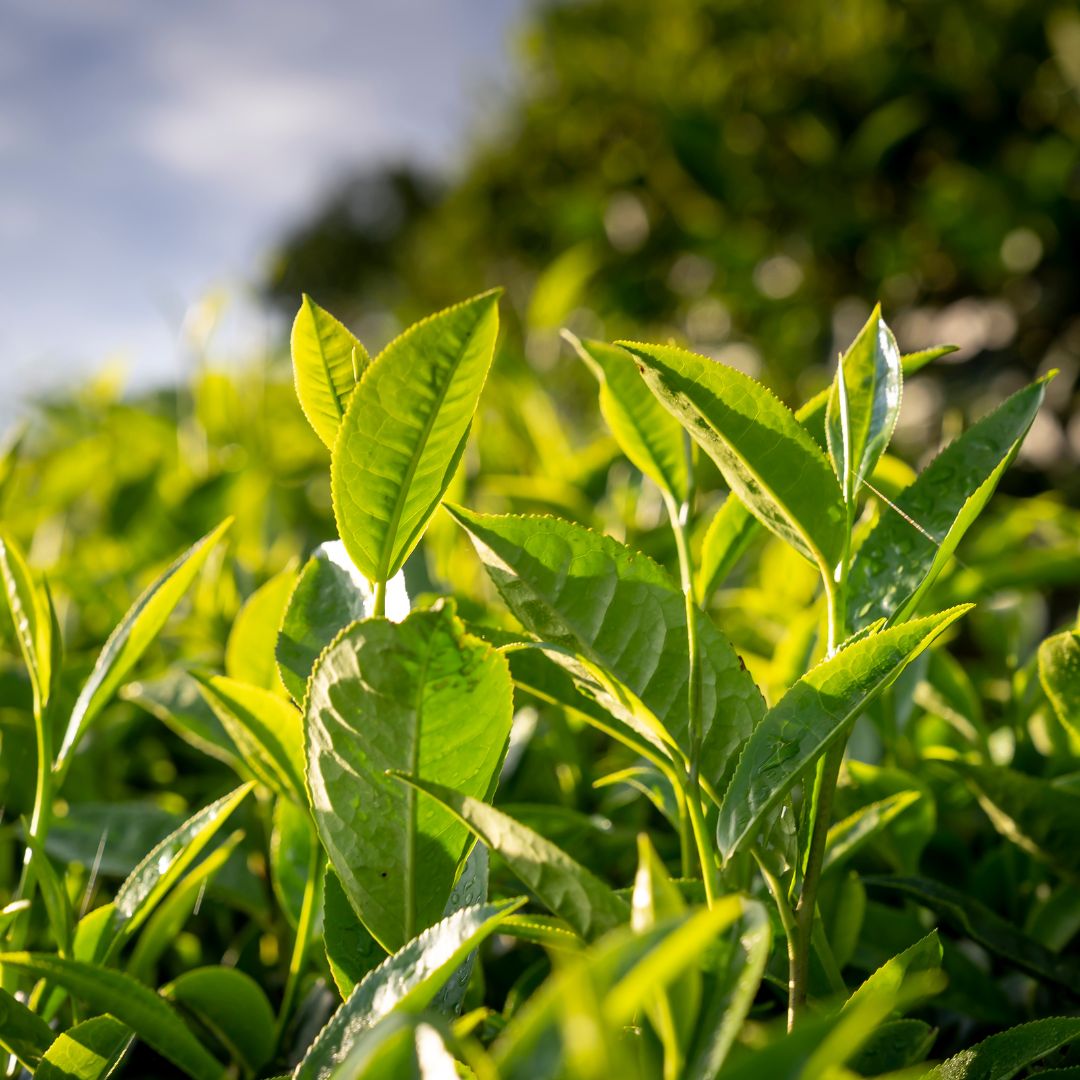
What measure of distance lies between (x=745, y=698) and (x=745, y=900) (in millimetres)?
138

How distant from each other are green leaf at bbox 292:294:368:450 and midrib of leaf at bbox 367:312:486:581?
0.19 feet

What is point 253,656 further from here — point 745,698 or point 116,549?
point 116,549

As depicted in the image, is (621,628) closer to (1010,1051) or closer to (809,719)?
(809,719)

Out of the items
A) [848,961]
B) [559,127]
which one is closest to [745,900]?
[848,961]

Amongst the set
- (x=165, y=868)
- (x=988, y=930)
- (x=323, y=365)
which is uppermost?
(x=323, y=365)

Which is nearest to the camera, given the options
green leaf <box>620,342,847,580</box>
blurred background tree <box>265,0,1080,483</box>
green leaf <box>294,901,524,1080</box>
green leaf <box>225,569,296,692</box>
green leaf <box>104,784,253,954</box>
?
green leaf <box>294,901,524,1080</box>

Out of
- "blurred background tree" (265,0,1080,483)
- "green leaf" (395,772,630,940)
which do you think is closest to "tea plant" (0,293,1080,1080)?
"green leaf" (395,772,630,940)

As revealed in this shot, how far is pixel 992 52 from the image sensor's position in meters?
2.81

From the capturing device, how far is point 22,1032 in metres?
0.54

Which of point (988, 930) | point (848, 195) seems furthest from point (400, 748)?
point (848, 195)

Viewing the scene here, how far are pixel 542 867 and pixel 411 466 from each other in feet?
0.62

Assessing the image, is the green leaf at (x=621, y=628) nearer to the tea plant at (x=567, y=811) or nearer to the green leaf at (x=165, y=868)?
the tea plant at (x=567, y=811)

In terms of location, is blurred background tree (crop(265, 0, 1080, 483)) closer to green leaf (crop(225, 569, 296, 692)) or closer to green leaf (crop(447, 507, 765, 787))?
green leaf (crop(225, 569, 296, 692))

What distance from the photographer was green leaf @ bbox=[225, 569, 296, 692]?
0.76 metres
